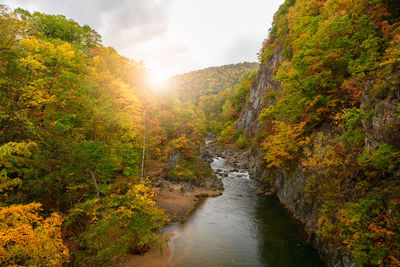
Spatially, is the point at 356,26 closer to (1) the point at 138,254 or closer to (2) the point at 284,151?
(2) the point at 284,151

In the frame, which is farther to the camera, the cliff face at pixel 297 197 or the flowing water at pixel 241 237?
the flowing water at pixel 241 237

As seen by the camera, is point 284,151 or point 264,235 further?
point 284,151

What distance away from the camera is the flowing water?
1305 cm

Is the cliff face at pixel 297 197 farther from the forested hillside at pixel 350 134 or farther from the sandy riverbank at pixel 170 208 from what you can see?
the sandy riverbank at pixel 170 208

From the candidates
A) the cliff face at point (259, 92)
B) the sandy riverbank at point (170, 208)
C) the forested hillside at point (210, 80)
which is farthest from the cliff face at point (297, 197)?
the forested hillside at point (210, 80)

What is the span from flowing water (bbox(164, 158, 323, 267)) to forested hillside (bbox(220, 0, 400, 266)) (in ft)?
5.25

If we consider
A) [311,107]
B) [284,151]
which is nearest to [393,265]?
[311,107]

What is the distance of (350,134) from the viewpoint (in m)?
10.2

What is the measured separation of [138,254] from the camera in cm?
1308

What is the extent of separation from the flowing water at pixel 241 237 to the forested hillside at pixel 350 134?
5.25 feet

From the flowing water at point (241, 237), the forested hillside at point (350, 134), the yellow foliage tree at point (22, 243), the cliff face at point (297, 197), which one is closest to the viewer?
the yellow foliage tree at point (22, 243)

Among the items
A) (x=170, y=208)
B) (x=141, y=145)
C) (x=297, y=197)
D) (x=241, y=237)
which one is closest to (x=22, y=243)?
(x=141, y=145)

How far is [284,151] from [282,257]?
408 inches

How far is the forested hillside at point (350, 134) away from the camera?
767cm
